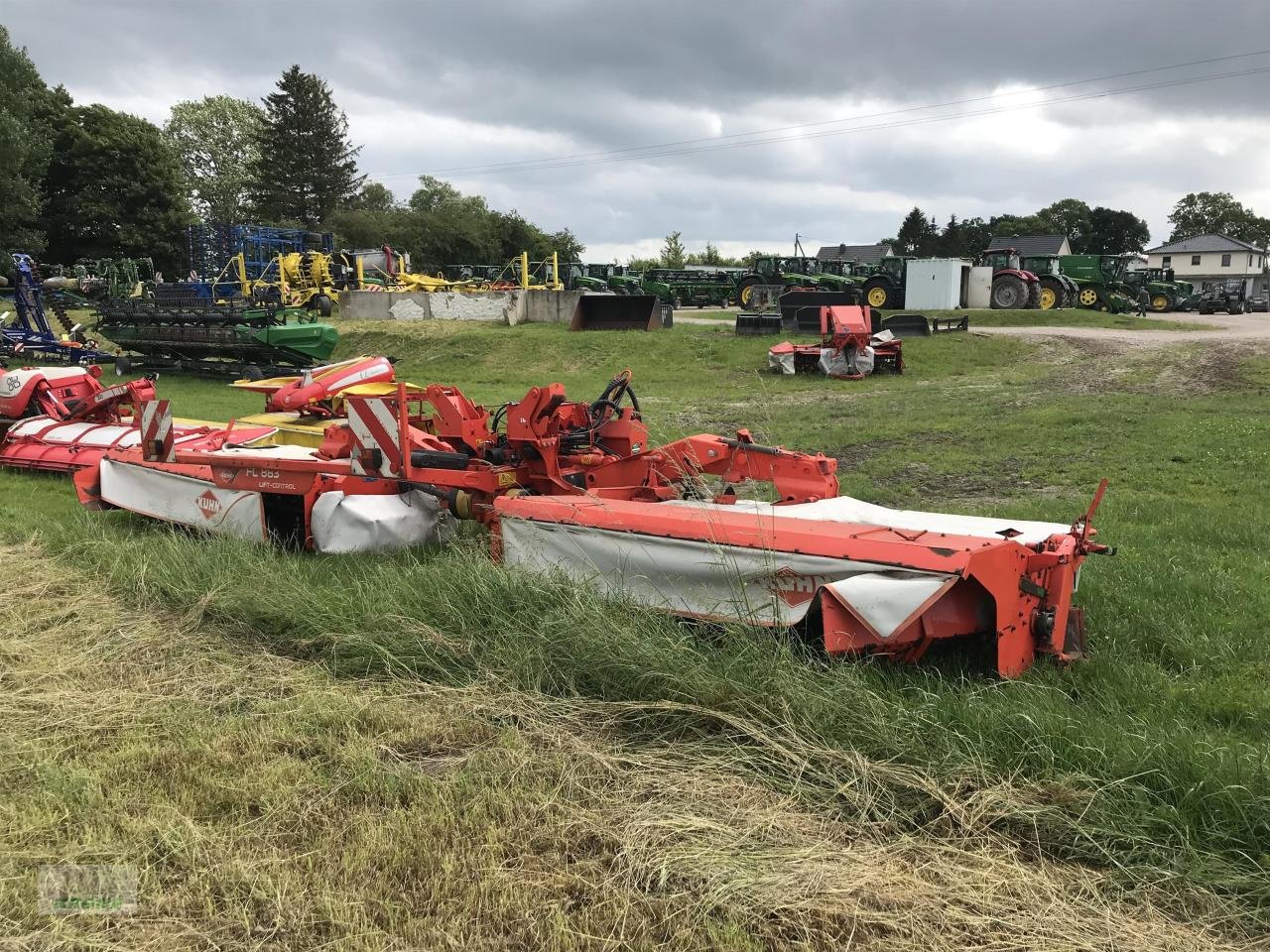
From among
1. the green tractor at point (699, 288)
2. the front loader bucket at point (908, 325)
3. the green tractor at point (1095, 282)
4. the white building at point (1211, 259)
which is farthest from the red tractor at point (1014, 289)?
the white building at point (1211, 259)

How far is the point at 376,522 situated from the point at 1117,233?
10376 cm

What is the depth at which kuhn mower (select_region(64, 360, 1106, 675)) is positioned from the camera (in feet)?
11.2

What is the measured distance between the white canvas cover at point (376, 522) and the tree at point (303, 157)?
193 feet

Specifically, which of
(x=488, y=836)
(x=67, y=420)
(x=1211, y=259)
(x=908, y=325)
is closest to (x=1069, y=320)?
(x=908, y=325)

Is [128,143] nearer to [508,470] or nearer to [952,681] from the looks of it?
[508,470]

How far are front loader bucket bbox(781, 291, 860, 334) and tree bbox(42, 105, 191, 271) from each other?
36552mm

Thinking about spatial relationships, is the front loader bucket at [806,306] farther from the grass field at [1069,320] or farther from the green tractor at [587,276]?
the green tractor at [587,276]

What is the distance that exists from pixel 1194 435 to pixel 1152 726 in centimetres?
783

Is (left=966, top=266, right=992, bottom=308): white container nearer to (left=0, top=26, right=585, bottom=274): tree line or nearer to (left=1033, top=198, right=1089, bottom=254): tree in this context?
(left=0, top=26, right=585, bottom=274): tree line

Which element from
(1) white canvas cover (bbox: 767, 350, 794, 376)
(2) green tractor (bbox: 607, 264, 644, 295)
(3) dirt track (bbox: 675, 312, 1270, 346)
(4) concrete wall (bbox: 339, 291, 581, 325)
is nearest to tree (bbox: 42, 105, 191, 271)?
(2) green tractor (bbox: 607, 264, 644, 295)

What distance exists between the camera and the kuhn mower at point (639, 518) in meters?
3.43

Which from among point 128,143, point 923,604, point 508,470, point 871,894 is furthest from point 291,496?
point 128,143

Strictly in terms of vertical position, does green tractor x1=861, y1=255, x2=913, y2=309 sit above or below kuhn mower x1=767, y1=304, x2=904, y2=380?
above

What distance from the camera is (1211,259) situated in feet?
237
